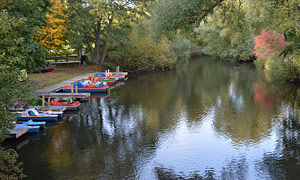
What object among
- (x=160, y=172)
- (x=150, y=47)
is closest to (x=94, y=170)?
(x=160, y=172)

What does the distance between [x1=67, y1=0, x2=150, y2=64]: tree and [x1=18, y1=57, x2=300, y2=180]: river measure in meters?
12.8

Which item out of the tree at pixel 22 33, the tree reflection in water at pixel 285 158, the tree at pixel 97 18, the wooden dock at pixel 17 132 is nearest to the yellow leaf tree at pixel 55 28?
the tree at pixel 97 18

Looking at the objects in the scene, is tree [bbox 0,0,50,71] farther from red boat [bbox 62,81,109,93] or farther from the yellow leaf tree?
the yellow leaf tree

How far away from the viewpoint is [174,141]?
13.3 metres

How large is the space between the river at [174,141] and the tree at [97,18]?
12.8 metres

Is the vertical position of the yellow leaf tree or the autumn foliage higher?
the yellow leaf tree

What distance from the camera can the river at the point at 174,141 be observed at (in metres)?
10.4

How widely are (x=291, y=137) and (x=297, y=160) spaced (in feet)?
8.41

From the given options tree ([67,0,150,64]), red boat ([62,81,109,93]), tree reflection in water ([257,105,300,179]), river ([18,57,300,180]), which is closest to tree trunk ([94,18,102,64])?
tree ([67,0,150,64])

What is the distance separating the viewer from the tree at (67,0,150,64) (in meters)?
31.8

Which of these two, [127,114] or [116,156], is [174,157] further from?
[127,114]

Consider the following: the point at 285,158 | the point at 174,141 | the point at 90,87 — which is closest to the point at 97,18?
the point at 90,87

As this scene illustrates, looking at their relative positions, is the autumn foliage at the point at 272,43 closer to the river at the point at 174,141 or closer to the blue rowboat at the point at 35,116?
the river at the point at 174,141

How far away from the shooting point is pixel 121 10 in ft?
106
